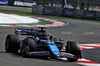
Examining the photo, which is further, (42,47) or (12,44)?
(12,44)

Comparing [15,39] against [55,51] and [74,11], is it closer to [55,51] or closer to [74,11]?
[55,51]

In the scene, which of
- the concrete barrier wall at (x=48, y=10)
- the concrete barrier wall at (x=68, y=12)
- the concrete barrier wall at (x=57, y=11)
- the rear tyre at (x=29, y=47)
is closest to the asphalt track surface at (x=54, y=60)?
the rear tyre at (x=29, y=47)

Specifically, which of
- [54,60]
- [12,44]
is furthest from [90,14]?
[54,60]

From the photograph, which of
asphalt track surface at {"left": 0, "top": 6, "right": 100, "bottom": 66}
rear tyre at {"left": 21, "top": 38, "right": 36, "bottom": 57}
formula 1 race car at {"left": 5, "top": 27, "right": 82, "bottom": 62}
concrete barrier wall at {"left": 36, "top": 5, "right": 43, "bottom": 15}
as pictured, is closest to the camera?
asphalt track surface at {"left": 0, "top": 6, "right": 100, "bottom": 66}

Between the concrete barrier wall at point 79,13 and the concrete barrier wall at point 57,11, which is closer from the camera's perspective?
the concrete barrier wall at point 79,13

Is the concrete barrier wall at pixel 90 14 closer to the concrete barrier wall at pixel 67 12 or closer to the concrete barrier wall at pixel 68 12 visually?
the concrete barrier wall at pixel 67 12

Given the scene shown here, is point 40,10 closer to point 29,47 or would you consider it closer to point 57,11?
point 57,11

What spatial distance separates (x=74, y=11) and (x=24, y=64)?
28.6m

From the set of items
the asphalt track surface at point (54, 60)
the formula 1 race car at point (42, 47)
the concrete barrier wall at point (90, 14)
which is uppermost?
the formula 1 race car at point (42, 47)

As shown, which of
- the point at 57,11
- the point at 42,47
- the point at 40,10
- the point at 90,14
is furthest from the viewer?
the point at 40,10

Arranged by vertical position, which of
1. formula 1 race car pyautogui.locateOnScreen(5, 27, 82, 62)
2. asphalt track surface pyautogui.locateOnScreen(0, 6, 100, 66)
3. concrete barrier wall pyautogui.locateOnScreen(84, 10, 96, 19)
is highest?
formula 1 race car pyautogui.locateOnScreen(5, 27, 82, 62)

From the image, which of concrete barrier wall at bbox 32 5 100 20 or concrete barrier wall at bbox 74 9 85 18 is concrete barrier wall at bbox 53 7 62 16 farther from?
concrete barrier wall at bbox 74 9 85 18

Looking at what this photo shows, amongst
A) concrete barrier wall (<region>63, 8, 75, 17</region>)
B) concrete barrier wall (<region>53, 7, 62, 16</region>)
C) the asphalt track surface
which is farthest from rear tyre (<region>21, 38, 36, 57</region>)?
concrete barrier wall (<region>53, 7, 62, 16</region>)

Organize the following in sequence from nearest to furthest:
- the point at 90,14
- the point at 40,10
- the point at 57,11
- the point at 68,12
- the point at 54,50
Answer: the point at 54,50 < the point at 90,14 < the point at 68,12 < the point at 57,11 < the point at 40,10
